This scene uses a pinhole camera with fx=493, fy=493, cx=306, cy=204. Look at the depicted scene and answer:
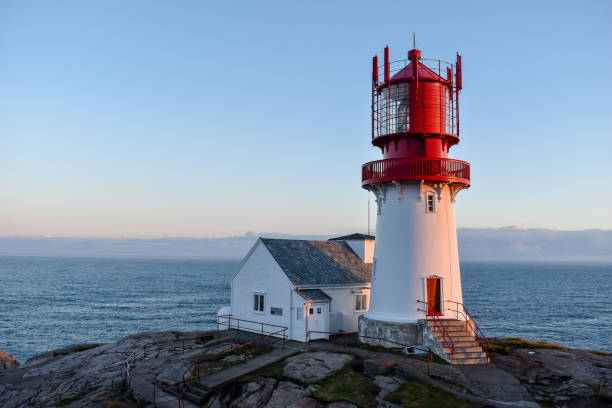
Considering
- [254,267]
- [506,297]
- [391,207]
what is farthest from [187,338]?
[506,297]

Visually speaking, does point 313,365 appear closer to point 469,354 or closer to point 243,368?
point 243,368

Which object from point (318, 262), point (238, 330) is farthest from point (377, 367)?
point (238, 330)

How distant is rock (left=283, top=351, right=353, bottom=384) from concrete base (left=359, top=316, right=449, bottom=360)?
11.1 ft

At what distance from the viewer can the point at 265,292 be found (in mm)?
30375

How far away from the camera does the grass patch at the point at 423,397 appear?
698 inches

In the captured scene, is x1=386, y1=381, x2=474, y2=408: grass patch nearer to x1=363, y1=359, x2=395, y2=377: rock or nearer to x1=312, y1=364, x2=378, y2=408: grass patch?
x1=312, y1=364, x2=378, y2=408: grass patch

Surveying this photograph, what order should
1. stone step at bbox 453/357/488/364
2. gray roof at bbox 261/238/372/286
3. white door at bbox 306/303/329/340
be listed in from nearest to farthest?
stone step at bbox 453/357/488/364 < white door at bbox 306/303/329/340 < gray roof at bbox 261/238/372/286

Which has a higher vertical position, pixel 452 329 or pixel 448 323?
pixel 448 323

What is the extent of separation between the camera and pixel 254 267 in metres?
31.6

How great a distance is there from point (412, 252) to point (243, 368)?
10.2 m

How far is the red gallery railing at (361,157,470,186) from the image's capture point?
992 inches

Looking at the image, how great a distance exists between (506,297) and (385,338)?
8392 cm

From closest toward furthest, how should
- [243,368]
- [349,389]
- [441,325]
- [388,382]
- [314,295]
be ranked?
1. [349,389]
2. [388,382]
3. [243,368]
4. [441,325]
5. [314,295]

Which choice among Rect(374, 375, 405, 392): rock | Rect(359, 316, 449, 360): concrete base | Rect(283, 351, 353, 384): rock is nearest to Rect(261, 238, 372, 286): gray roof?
Rect(359, 316, 449, 360): concrete base
